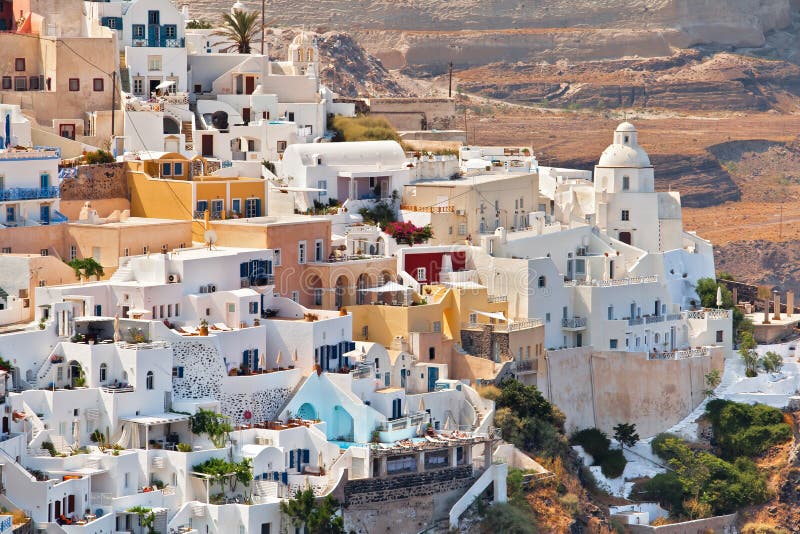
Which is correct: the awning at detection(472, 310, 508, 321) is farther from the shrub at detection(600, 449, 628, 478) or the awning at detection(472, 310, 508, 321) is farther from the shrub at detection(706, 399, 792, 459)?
the shrub at detection(706, 399, 792, 459)

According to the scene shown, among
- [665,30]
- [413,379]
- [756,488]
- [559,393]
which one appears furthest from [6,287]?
[665,30]

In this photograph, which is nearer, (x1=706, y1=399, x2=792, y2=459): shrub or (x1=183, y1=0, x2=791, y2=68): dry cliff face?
(x1=706, y1=399, x2=792, y2=459): shrub

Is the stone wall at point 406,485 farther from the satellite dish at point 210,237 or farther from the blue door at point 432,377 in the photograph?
the satellite dish at point 210,237

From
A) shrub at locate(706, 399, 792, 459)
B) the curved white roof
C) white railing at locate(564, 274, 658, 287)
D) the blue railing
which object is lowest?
shrub at locate(706, 399, 792, 459)

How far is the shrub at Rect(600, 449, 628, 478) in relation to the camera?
6219 centimetres

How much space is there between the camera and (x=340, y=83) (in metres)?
100

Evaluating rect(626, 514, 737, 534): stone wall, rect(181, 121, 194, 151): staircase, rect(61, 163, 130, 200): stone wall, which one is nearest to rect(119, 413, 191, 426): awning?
rect(61, 163, 130, 200): stone wall

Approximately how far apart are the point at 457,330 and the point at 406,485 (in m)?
8.38

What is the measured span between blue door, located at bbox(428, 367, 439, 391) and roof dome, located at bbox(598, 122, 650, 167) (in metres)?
14.0

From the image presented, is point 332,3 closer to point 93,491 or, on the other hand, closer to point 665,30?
point 665,30

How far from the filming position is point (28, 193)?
56781 mm

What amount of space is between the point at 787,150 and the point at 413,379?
242ft

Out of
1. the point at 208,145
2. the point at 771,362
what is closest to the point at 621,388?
the point at 771,362

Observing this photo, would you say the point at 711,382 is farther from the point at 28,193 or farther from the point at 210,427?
the point at 28,193
